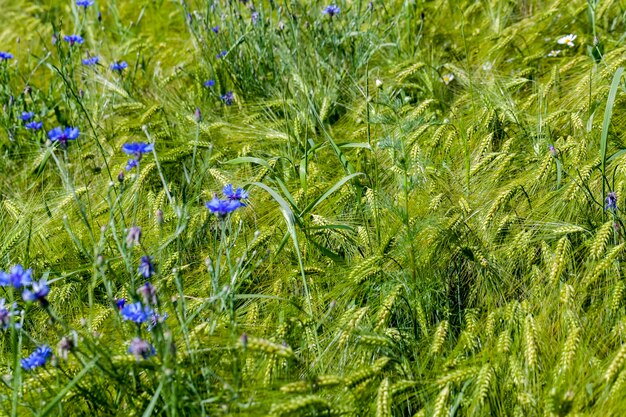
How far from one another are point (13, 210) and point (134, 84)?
1.12 m

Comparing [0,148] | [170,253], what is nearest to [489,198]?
[170,253]

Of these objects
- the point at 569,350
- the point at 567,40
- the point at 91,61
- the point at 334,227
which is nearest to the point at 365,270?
the point at 334,227

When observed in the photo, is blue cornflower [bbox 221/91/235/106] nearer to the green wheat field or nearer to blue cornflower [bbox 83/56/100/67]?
the green wheat field

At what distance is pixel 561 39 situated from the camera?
303 cm

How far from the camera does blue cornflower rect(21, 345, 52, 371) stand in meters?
1.60

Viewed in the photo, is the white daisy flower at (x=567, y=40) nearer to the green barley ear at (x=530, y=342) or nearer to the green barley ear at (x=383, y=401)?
the green barley ear at (x=530, y=342)

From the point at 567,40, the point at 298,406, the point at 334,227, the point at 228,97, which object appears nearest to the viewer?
the point at 298,406

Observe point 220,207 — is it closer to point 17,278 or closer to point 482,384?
point 17,278

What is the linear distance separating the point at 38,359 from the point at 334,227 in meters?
0.81

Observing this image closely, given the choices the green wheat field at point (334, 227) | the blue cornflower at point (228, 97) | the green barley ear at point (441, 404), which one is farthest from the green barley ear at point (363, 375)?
the blue cornflower at point (228, 97)

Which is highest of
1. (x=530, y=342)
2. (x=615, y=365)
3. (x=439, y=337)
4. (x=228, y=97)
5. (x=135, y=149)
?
(x=228, y=97)

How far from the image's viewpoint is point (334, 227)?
2041 millimetres

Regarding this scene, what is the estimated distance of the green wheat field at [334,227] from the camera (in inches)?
64.4

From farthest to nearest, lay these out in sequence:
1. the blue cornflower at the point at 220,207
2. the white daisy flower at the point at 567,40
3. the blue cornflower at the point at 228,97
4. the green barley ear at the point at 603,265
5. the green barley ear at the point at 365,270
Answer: the blue cornflower at the point at 228,97 → the white daisy flower at the point at 567,40 → the green barley ear at the point at 365,270 → the green barley ear at the point at 603,265 → the blue cornflower at the point at 220,207
